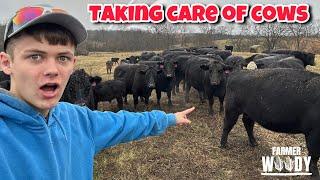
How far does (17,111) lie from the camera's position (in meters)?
1.53

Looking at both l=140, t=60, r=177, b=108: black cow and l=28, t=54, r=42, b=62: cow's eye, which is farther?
l=140, t=60, r=177, b=108: black cow

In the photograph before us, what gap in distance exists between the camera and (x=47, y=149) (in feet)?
5.36

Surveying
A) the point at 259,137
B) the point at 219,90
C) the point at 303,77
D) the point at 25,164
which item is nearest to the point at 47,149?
Result: the point at 25,164

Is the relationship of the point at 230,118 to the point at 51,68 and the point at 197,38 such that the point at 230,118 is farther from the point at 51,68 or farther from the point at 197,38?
the point at 197,38

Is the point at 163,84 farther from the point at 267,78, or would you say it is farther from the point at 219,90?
the point at 267,78

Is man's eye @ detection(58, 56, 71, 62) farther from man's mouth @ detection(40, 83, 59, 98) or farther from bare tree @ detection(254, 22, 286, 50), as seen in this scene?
bare tree @ detection(254, 22, 286, 50)

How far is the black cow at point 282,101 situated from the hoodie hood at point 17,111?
519cm

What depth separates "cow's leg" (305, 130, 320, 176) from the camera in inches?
229

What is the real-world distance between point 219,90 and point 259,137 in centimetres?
280

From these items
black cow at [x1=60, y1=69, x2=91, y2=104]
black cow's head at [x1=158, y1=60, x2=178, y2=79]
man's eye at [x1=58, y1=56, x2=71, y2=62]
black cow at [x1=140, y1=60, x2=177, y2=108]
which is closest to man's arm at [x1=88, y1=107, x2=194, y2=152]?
man's eye at [x1=58, y1=56, x2=71, y2=62]

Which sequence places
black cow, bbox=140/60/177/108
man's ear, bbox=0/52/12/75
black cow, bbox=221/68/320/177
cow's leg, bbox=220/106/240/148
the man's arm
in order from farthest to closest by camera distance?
black cow, bbox=140/60/177/108
cow's leg, bbox=220/106/240/148
black cow, bbox=221/68/320/177
the man's arm
man's ear, bbox=0/52/12/75

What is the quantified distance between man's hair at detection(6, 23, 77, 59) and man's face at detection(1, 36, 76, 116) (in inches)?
0.6

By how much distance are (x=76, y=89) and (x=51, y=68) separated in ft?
21.3

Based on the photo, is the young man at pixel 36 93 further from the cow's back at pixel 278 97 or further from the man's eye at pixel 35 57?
the cow's back at pixel 278 97
